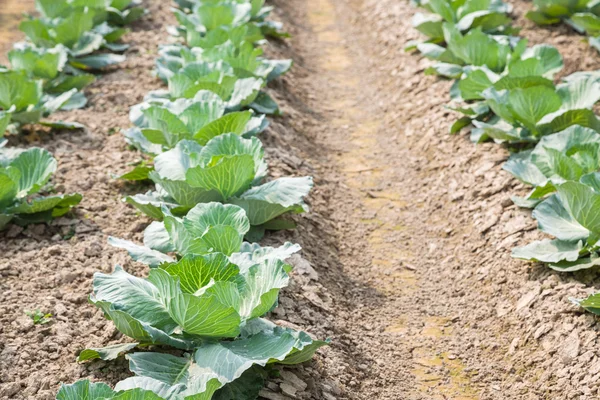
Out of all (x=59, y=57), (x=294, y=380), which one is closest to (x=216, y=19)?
(x=59, y=57)

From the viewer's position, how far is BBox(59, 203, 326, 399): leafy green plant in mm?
3119

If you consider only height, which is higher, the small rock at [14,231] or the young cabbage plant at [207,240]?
the young cabbage plant at [207,240]

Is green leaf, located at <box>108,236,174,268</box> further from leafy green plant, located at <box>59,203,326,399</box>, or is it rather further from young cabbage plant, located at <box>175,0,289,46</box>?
young cabbage plant, located at <box>175,0,289,46</box>

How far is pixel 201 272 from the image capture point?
3.35 m

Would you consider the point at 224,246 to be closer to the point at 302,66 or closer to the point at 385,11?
the point at 302,66

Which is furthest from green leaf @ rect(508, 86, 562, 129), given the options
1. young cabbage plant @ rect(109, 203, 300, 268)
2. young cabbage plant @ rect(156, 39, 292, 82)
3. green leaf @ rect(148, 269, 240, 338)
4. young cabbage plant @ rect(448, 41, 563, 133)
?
green leaf @ rect(148, 269, 240, 338)

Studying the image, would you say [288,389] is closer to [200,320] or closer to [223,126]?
[200,320]

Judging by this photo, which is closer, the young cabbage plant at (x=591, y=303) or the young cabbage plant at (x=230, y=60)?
the young cabbage plant at (x=591, y=303)

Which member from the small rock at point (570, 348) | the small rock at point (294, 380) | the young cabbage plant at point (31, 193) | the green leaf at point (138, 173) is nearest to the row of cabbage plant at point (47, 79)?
the young cabbage plant at point (31, 193)

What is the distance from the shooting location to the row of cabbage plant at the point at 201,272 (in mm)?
3131

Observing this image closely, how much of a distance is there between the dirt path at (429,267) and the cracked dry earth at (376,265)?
0.04ft

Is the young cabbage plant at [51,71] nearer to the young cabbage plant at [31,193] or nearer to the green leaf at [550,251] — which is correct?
the young cabbage plant at [31,193]

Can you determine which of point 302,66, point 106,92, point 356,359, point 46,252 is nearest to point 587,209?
point 356,359

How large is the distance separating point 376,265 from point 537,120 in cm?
155
